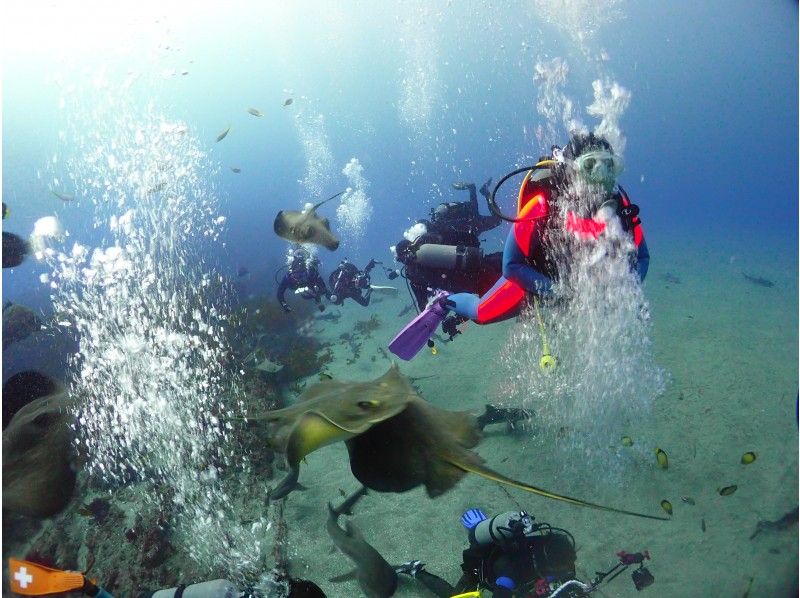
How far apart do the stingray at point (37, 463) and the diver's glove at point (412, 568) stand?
11.7ft

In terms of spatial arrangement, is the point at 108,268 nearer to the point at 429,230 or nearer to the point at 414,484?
the point at 429,230

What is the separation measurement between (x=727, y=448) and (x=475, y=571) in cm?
455

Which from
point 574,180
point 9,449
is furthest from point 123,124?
point 574,180

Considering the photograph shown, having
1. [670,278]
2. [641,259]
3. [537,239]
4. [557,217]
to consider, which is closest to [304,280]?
[537,239]

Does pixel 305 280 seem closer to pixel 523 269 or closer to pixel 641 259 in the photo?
pixel 523 269

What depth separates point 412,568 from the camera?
4.59 meters

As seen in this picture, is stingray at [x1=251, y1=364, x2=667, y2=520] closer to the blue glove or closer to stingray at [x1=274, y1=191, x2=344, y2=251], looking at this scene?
the blue glove

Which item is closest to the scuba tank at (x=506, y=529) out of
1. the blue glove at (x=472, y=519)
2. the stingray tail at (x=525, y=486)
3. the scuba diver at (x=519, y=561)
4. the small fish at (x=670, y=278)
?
the scuba diver at (x=519, y=561)

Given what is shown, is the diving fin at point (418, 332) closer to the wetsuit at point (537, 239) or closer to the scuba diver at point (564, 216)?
the scuba diver at point (564, 216)

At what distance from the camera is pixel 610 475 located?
580 centimetres

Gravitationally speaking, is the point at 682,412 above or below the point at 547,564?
below

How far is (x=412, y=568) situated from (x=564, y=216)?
13.8 ft

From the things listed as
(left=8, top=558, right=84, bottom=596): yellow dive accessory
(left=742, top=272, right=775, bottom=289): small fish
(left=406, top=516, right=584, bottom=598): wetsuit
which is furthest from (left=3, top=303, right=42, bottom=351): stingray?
(left=742, top=272, right=775, bottom=289): small fish

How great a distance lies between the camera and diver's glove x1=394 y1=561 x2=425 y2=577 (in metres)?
4.57
